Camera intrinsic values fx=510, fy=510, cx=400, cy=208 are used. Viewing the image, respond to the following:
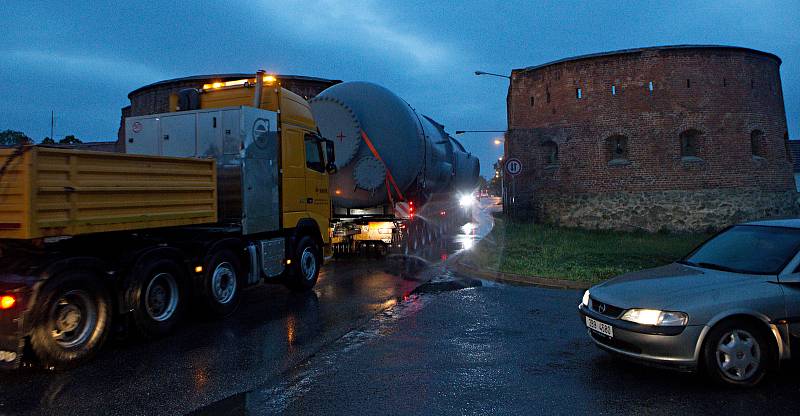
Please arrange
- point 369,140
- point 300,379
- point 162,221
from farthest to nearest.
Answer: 1. point 369,140
2. point 162,221
3. point 300,379

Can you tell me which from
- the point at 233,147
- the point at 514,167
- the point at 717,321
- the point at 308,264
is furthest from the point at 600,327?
the point at 514,167

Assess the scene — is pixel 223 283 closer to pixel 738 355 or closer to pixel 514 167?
pixel 738 355

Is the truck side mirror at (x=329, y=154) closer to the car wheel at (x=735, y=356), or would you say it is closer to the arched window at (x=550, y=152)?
the car wheel at (x=735, y=356)

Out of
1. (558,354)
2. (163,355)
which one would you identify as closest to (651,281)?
(558,354)

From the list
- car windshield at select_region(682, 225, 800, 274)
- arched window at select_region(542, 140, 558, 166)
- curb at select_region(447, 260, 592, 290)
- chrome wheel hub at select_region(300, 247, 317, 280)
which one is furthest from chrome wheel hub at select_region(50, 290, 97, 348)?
arched window at select_region(542, 140, 558, 166)

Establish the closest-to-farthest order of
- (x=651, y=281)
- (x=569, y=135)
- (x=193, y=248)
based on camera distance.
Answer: (x=651, y=281)
(x=193, y=248)
(x=569, y=135)

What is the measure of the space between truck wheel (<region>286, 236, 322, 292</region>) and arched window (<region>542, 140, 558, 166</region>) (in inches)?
628

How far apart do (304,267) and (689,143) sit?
59.8 ft

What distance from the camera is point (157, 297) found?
6410 mm

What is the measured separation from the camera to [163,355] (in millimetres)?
5625

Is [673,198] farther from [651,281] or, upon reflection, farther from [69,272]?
[69,272]

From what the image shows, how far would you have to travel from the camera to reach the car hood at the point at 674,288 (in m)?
4.25

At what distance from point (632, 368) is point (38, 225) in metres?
5.82

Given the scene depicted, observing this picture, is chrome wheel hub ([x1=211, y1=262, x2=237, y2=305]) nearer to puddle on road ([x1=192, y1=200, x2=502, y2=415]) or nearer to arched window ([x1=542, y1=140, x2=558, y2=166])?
puddle on road ([x1=192, y1=200, x2=502, y2=415])
